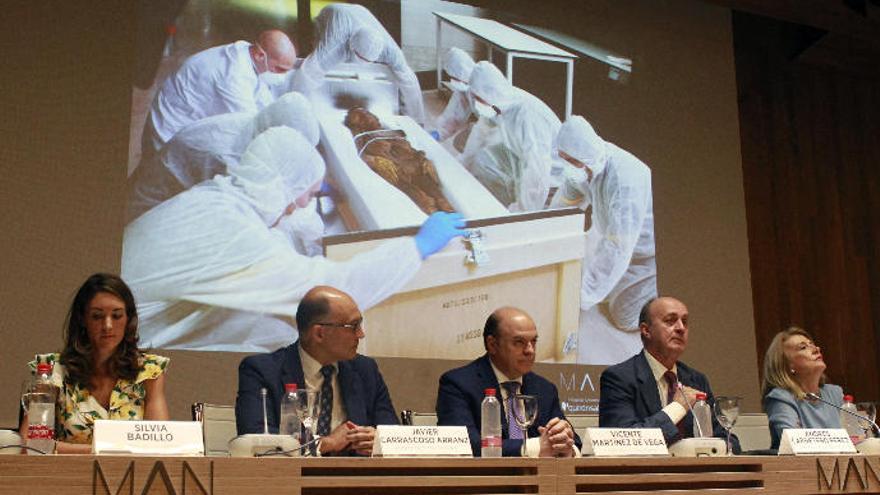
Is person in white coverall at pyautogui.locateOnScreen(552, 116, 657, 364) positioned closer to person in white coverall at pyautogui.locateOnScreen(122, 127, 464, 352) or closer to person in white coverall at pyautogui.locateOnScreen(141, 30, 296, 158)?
person in white coverall at pyautogui.locateOnScreen(122, 127, 464, 352)

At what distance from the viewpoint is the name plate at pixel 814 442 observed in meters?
2.65

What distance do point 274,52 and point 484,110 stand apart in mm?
1090

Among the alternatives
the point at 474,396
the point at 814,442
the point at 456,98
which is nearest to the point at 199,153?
the point at 456,98

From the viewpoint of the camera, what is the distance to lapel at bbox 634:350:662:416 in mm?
3295

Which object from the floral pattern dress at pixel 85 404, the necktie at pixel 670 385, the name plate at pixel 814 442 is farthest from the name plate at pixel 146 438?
the necktie at pixel 670 385

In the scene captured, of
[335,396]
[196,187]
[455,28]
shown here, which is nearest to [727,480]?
[335,396]

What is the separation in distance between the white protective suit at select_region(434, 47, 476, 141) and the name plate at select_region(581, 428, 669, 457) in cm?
249

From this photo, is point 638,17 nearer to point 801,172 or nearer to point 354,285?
point 801,172

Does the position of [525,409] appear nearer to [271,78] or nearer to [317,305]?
[317,305]

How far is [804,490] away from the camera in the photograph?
2529 millimetres

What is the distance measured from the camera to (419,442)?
2230 millimetres

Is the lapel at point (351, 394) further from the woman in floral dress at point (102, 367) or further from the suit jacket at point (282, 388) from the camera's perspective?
the woman in floral dress at point (102, 367)

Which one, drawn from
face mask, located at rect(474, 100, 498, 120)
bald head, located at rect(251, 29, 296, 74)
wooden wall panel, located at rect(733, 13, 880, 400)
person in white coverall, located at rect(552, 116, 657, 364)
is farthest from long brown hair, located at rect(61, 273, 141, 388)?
wooden wall panel, located at rect(733, 13, 880, 400)

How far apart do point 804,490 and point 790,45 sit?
437 cm
